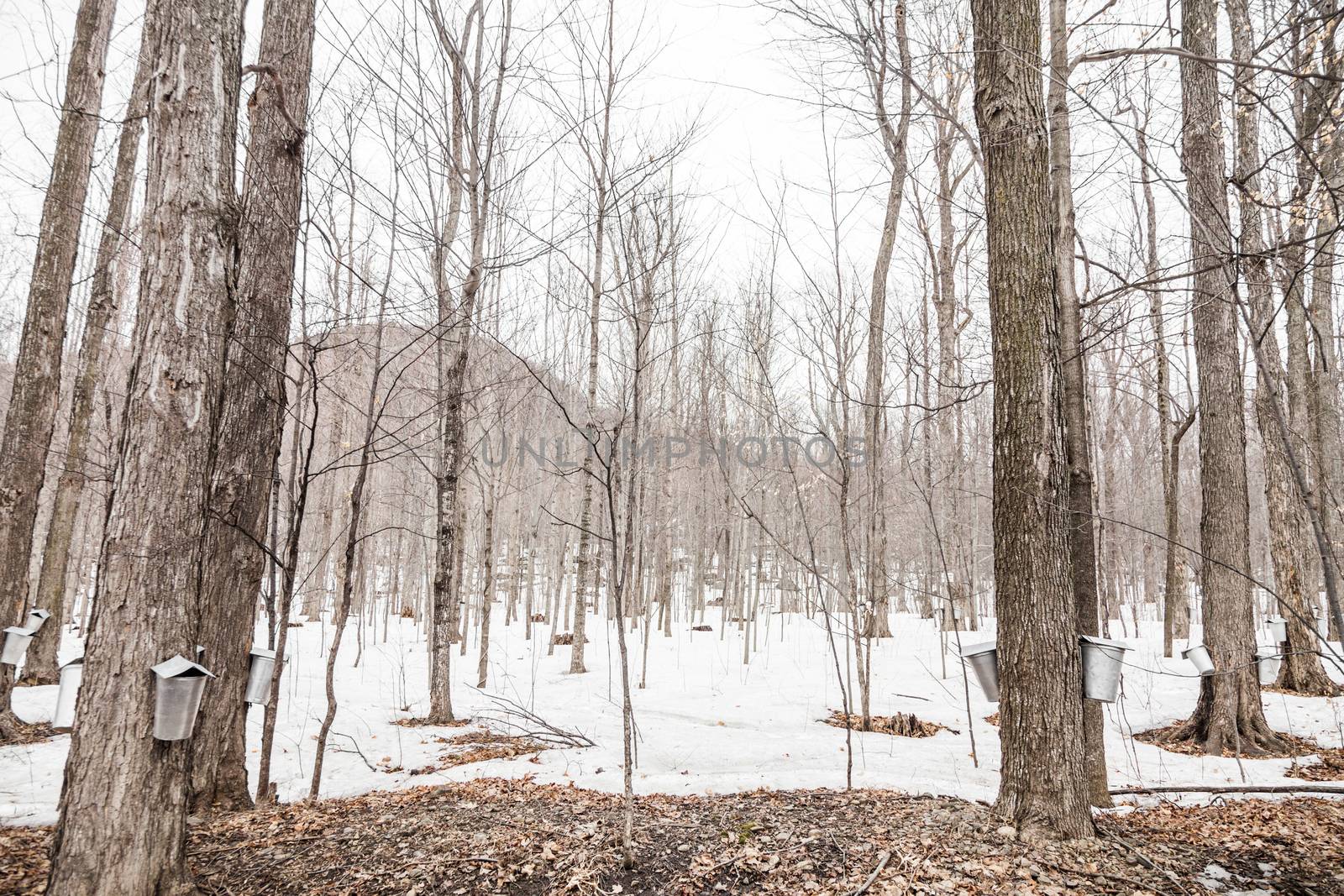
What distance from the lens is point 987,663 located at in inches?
111

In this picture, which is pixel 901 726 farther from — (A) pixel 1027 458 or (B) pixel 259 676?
(B) pixel 259 676

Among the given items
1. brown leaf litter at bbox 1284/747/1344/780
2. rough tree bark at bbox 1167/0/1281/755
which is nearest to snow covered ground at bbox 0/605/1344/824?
brown leaf litter at bbox 1284/747/1344/780

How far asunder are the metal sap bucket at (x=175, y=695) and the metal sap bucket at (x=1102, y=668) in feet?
10.8

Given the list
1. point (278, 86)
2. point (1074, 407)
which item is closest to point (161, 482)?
point (278, 86)

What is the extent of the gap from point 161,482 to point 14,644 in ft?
13.3

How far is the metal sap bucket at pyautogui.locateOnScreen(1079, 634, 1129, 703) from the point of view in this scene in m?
2.64

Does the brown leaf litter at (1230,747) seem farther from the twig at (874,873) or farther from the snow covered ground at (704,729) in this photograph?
the twig at (874,873)

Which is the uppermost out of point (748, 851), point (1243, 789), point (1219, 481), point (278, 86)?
point (278, 86)

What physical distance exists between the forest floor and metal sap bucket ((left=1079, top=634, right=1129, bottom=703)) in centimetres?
57

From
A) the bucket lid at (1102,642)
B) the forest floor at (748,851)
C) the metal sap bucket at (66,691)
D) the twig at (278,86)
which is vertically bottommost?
the forest floor at (748,851)

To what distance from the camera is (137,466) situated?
85.5 inches

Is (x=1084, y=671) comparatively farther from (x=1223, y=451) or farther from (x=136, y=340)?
(x=136, y=340)

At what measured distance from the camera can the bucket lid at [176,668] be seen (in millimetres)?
2080

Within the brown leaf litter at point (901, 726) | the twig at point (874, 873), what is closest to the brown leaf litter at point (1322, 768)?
the brown leaf litter at point (901, 726)
